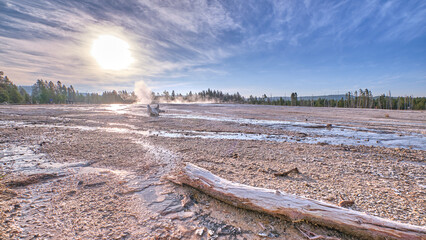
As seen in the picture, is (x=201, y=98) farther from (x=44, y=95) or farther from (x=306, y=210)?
(x=306, y=210)

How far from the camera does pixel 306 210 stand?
266 centimetres

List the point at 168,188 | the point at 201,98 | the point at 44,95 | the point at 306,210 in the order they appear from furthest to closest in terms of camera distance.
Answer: the point at 201,98 → the point at 44,95 → the point at 168,188 → the point at 306,210

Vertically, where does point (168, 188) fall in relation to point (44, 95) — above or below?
below

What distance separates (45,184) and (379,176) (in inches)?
339

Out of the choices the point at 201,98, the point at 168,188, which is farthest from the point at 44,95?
the point at 168,188

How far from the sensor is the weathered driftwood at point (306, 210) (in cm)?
223

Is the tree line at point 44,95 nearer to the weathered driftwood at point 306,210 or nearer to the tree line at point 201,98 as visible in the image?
the tree line at point 201,98

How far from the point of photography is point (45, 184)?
3863 mm

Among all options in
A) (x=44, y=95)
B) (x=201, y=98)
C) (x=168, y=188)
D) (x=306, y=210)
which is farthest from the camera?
(x=201, y=98)

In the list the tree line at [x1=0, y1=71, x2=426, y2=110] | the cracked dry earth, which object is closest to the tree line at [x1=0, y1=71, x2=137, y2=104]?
the tree line at [x1=0, y1=71, x2=426, y2=110]

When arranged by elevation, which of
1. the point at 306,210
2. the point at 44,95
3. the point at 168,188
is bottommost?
the point at 168,188

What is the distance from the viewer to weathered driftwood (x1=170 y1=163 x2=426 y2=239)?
223 cm

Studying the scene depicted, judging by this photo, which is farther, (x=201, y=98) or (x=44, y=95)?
(x=201, y=98)

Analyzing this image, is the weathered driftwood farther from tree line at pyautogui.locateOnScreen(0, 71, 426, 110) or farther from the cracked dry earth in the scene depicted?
tree line at pyautogui.locateOnScreen(0, 71, 426, 110)
